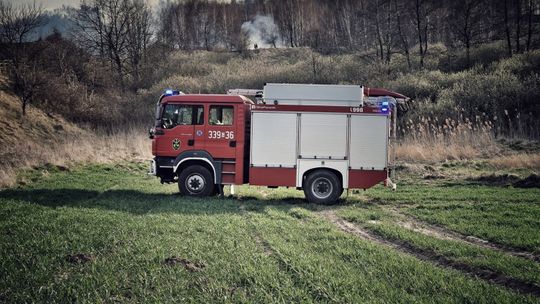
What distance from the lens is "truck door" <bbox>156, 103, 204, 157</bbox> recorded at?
1467cm

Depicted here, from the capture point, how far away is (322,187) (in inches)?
562

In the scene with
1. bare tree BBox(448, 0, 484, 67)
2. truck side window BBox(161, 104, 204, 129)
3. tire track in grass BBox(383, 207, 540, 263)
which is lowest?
tire track in grass BBox(383, 207, 540, 263)

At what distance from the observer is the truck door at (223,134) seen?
571 inches

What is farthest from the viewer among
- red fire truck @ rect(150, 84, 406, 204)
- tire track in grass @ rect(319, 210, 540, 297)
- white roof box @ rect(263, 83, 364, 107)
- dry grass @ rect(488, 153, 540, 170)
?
dry grass @ rect(488, 153, 540, 170)

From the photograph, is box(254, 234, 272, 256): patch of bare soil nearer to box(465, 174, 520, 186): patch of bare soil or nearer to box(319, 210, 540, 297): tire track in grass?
box(319, 210, 540, 297): tire track in grass

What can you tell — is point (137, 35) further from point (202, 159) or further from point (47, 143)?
point (202, 159)

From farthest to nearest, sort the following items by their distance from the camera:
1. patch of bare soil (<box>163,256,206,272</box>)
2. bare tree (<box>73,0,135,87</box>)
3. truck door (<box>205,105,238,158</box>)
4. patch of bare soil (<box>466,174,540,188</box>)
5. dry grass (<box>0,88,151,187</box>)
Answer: bare tree (<box>73,0,135,87</box>) < dry grass (<box>0,88,151,187</box>) < patch of bare soil (<box>466,174,540,188</box>) < truck door (<box>205,105,238,158</box>) < patch of bare soil (<box>163,256,206,272</box>)

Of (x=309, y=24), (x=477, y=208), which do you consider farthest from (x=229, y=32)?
(x=477, y=208)

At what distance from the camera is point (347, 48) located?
63.5 meters

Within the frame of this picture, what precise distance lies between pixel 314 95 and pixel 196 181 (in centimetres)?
462

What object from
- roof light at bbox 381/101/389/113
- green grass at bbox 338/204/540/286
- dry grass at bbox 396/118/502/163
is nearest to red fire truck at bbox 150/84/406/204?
roof light at bbox 381/101/389/113

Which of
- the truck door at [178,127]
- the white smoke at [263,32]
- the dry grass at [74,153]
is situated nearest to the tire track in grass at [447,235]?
the truck door at [178,127]

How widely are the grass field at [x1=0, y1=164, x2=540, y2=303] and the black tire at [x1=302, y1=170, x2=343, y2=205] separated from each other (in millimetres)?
622

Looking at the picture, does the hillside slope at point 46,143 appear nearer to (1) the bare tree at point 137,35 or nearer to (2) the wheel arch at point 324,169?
(2) the wheel arch at point 324,169
